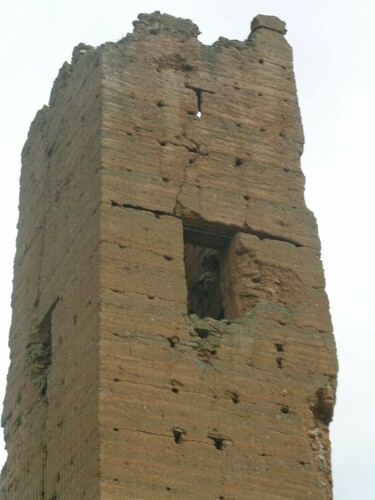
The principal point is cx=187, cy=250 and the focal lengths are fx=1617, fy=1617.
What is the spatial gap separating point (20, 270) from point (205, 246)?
2145mm

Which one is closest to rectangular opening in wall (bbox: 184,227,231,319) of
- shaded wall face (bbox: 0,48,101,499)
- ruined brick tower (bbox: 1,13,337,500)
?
ruined brick tower (bbox: 1,13,337,500)

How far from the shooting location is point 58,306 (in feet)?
49.5

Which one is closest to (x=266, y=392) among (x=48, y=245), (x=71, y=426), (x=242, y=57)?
(x=71, y=426)

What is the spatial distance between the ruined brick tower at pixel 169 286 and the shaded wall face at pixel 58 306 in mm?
26

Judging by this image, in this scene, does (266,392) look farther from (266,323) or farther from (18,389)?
(18,389)

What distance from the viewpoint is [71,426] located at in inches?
548

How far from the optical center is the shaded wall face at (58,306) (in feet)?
45.5

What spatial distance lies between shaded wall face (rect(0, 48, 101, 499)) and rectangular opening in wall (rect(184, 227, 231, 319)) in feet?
4.00

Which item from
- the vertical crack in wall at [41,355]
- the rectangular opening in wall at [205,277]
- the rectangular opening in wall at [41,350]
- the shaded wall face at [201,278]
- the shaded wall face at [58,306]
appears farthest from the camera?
the rectangular opening in wall at [205,277]

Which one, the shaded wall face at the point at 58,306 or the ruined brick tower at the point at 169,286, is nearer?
the ruined brick tower at the point at 169,286

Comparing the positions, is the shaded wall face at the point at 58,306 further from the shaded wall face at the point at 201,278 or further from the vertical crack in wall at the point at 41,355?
the shaded wall face at the point at 201,278

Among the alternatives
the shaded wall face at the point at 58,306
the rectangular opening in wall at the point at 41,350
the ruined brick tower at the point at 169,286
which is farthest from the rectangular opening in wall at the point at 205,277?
the rectangular opening in wall at the point at 41,350

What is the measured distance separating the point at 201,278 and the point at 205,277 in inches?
2.0

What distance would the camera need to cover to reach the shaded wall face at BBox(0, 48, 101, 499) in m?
13.9
